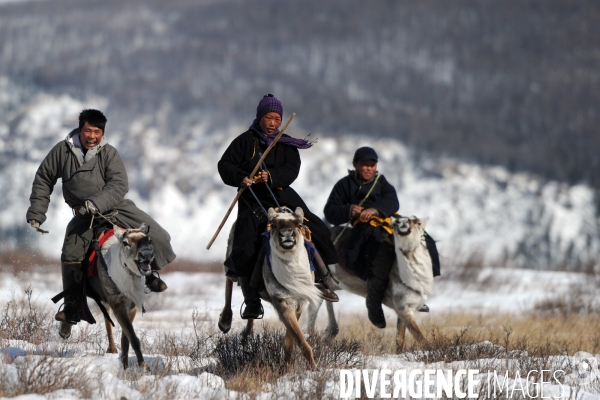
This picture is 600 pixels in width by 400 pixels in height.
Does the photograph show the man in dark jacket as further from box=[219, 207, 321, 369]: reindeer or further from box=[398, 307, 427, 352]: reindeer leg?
box=[219, 207, 321, 369]: reindeer

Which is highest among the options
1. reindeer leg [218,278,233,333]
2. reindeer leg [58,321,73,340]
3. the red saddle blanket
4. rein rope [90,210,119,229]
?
rein rope [90,210,119,229]

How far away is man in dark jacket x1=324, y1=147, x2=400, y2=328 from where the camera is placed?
36.0 ft

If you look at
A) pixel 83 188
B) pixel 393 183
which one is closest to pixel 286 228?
pixel 83 188

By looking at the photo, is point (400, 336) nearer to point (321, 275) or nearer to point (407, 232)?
point (407, 232)

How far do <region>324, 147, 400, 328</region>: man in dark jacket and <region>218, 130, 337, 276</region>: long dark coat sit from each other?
6.45 feet

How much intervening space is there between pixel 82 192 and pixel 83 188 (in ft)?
0.14

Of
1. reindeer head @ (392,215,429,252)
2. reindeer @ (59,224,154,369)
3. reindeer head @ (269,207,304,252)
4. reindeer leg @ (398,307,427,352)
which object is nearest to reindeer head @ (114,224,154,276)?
reindeer @ (59,224,154,369)

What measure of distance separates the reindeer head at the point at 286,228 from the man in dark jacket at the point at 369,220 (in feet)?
10.1

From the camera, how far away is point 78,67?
19038 centimetres

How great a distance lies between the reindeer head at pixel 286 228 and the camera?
7879mm

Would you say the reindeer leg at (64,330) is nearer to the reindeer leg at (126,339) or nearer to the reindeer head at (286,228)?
the reindeer leg at (126,339)

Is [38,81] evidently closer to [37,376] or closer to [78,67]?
[78,67]

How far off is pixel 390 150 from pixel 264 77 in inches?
2730

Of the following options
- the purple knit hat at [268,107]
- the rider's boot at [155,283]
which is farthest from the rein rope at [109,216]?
the purple knit hat at [268,107]
